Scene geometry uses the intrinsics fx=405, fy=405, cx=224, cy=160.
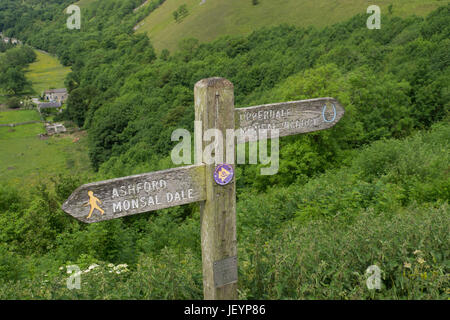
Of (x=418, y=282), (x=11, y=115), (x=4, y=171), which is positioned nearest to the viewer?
(x=418, y=282)

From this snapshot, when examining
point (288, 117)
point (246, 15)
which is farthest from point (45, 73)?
point (288, 117)

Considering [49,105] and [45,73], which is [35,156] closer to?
[49,105]

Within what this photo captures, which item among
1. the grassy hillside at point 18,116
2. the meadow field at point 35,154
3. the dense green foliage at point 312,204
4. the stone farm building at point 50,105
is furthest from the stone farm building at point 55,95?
the dense green foliage at point 312,204

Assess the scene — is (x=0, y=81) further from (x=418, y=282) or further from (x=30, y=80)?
(x=418, y=282)

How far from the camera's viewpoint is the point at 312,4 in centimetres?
A: 7369

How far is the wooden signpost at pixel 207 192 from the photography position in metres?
2.75

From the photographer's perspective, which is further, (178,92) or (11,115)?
(11,115)

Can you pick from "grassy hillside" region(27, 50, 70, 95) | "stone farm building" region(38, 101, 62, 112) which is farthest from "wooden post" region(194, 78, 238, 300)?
"grassy hillside" region(27, 50, 70, 95)

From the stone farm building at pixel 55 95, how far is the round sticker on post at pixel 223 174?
9272 cm

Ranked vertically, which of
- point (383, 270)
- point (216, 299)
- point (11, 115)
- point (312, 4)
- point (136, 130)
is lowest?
point (216, 299)

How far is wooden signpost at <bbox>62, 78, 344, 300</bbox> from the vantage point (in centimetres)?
275

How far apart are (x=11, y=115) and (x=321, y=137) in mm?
80854

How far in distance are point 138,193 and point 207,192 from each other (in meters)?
0.51
